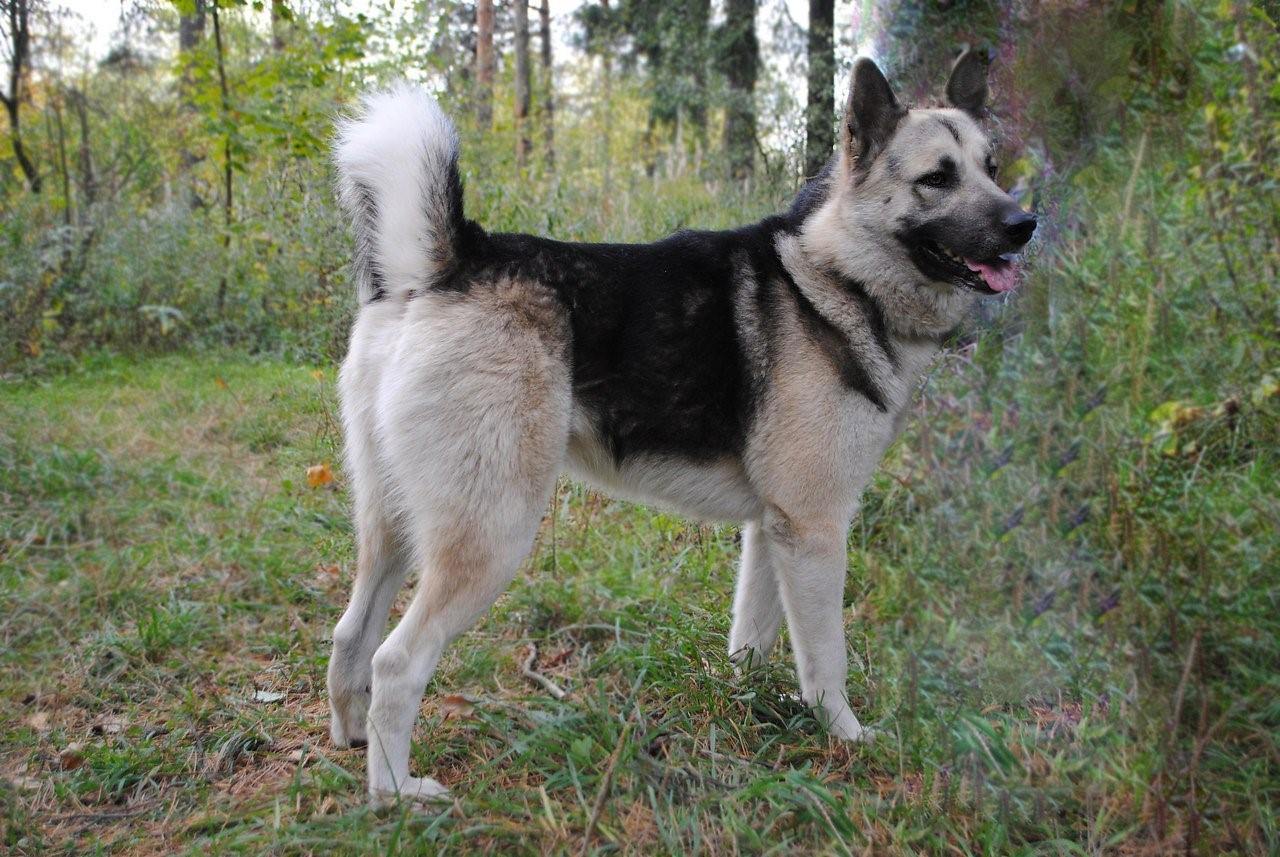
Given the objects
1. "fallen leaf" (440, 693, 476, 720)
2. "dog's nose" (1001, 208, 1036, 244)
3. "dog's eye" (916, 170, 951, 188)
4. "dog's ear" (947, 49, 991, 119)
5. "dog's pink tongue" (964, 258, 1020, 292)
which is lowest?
"fallen leaf" (440, 693, 476, 720)

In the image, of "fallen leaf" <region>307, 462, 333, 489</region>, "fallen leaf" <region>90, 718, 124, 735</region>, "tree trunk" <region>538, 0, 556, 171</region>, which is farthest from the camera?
"tree trunk" <region>538, 0, 556, 171</region>

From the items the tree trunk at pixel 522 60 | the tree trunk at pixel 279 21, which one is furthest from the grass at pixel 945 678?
the tree trunk at pixel 522 60

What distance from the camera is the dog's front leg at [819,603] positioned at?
2564 mm

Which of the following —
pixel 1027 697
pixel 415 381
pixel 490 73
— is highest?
pixel 490 73

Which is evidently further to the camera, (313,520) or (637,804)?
(313,520)

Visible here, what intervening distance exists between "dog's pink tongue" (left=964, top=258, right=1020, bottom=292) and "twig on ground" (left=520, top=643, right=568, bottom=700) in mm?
1720

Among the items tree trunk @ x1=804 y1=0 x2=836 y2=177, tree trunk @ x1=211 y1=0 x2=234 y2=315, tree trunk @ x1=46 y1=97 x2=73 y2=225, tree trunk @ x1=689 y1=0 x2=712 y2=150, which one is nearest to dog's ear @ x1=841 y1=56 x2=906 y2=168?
tree trunk @ x1=804 y1=0 x2=836 y2=177

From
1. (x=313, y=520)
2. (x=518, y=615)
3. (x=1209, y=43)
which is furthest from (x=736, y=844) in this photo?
(x=313, y=520)

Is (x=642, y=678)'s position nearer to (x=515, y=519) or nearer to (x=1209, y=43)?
(x=515, y=519)

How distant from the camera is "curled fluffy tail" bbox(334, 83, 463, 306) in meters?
2.45

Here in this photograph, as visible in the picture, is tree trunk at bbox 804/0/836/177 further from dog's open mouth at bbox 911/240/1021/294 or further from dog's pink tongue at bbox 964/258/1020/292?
dog's pink tongue at bbox 964/258/1020/292

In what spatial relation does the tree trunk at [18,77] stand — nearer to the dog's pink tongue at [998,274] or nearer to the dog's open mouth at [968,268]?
the dog's open mouth at [968,268]

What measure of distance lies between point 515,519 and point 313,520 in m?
2.24

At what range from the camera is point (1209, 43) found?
1.91 meters
